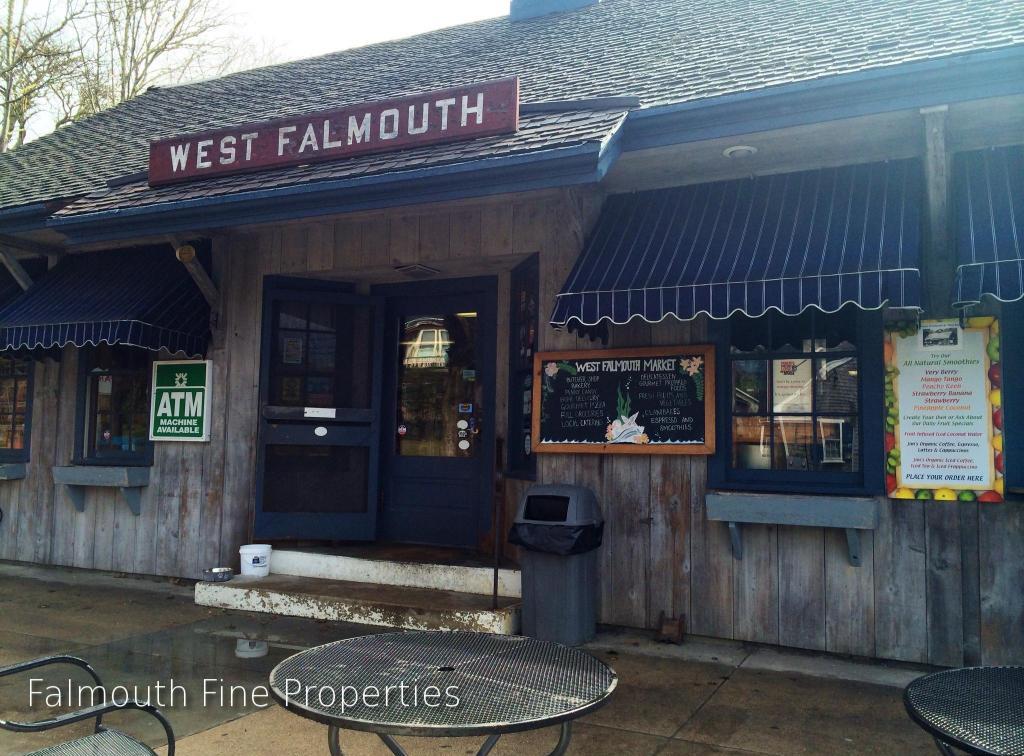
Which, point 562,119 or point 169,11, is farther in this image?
point 169,11

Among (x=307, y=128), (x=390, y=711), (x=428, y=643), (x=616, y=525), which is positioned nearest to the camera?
(x=390, y=711)

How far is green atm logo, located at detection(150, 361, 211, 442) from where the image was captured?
25.0 feet

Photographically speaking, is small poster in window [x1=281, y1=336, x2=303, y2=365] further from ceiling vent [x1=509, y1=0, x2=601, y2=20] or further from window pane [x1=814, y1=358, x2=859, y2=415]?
ceiling vent [x1=509, y1=0, x2=601, y2=20]

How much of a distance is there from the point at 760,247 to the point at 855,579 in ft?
7.18

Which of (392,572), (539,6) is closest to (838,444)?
(392,572)

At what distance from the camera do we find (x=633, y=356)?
5.90m

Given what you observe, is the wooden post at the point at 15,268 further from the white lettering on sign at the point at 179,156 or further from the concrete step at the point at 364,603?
the concrete step at the point at 364,603

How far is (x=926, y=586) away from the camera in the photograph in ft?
16.5

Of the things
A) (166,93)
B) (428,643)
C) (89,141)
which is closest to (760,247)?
(428,643)

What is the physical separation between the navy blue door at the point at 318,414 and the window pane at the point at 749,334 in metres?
3.45

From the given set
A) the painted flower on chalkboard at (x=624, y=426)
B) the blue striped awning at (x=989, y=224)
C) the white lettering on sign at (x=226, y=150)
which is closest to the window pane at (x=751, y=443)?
the painted flower on chalkboard at (x=624, y=426)

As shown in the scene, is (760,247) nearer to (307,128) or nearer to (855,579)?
(855,579)

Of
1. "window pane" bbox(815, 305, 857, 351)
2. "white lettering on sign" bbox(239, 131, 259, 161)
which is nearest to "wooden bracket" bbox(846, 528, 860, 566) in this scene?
"window pane" bbox(815, 305, 857, 351)

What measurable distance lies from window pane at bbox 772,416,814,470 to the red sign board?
9.05 ft
